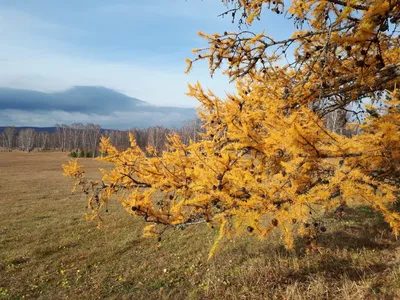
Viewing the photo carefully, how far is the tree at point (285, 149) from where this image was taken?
246 cm

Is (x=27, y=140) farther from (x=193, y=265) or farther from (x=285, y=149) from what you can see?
(x=285, y=149)

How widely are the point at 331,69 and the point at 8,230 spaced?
1231 centimetres

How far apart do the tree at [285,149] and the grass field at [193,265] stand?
1723 millimetres

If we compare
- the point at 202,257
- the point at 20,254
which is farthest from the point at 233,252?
the point at 20,254

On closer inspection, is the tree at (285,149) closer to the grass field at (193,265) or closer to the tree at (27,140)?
the grass field at (193,265)

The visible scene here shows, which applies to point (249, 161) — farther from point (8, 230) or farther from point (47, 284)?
point (8, 230)

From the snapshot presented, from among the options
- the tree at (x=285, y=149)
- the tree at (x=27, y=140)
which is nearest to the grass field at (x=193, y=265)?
the tree at (x=285, y=149)

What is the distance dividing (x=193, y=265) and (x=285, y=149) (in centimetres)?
454

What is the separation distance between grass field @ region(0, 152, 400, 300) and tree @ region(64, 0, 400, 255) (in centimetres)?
172

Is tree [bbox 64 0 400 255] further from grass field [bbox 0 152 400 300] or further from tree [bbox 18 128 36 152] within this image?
tree [bbox 18 128 36 152]

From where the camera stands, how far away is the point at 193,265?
6.60 metres

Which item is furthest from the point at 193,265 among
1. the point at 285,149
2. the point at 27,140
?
the point at 27,140

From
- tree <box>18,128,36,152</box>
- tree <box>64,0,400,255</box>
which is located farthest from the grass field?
tree <box>18,128,36,152</box>

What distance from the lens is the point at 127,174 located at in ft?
12.5
